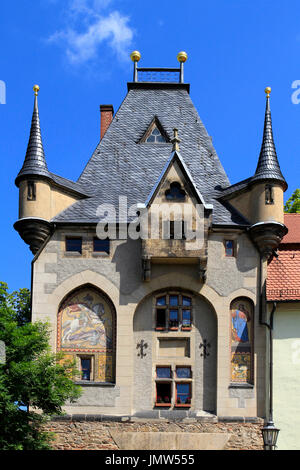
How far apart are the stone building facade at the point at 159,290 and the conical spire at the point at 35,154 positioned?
0.04m

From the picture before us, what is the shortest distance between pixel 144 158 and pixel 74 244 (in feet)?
15.6

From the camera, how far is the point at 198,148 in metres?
37.3

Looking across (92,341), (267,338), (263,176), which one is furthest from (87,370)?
(263,176)

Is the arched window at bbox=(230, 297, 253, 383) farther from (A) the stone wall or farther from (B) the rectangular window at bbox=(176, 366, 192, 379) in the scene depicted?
(A) the stone wall

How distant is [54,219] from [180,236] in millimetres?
3941

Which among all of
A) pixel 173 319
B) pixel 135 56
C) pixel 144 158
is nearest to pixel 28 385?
pixel 173 319

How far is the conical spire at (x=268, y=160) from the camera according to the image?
3384 cm

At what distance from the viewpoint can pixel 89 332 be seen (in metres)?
32.9

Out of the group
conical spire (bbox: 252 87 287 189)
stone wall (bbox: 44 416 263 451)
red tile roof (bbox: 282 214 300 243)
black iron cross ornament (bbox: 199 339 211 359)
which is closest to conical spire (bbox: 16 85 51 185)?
conical spire (bbox: 252 87 287 189)

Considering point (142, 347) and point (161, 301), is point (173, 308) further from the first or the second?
point (142, 347)

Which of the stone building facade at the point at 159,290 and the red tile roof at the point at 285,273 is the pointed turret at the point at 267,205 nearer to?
the stone building facade at the point at 159,290
